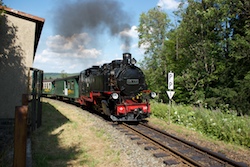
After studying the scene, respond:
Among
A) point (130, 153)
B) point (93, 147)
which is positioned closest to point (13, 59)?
point (93, 147)

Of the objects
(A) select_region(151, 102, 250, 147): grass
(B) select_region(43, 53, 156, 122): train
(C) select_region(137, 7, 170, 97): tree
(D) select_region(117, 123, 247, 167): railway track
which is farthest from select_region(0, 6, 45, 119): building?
(C) select_region(137, 7, 170, 97): tree

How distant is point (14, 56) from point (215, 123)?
26.3ft

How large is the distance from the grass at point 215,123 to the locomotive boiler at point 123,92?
1879 mm

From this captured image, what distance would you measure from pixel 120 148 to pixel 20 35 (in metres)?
5.11

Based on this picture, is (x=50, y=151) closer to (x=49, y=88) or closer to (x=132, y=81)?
(x=132, y=81)

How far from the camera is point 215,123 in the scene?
9.73 metres

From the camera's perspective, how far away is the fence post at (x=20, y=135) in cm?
314

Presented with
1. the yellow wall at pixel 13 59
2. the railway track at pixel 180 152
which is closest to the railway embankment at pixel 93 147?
the railway track at pixel 180 152

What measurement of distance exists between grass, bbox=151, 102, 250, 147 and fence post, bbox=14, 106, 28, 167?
7417 mm

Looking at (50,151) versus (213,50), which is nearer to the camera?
(50,151)

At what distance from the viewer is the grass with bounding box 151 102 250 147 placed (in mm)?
8508

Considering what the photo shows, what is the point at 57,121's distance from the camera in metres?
11.6

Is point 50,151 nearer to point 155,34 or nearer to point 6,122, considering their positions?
point 6,122

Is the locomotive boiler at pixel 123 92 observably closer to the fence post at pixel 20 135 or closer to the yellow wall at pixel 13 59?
the yellow wall at pixel 13 59
